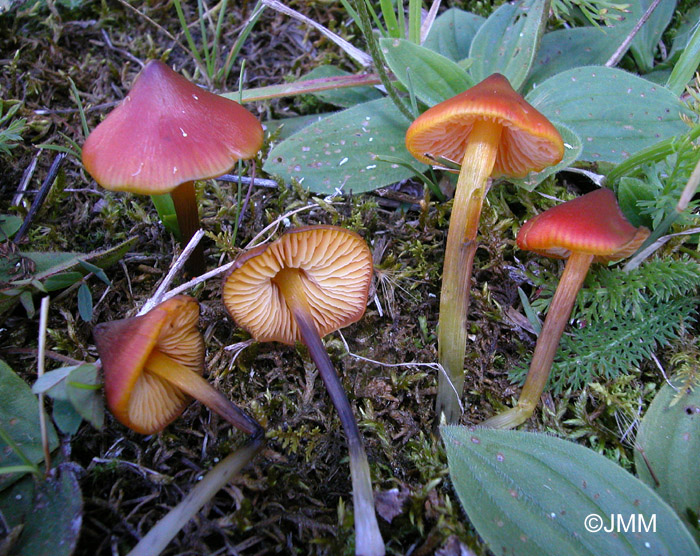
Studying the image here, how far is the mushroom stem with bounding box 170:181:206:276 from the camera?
1.85 meters

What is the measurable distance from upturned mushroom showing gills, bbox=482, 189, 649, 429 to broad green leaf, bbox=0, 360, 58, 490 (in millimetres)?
1582

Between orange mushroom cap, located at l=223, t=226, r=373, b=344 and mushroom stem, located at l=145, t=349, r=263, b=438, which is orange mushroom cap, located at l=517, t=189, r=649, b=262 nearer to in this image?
orange mushroom cap, located at l=223, t=226, r=373, b=344

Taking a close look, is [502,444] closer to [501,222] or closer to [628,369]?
[628,369]

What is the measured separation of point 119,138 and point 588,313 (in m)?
1.90

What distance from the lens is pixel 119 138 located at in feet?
5.13

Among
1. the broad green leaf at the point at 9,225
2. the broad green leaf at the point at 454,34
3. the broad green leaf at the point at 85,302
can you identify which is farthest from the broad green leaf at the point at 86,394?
the broad green leaf at the point at 454,34

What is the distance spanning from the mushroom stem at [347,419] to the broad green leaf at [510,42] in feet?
4.66

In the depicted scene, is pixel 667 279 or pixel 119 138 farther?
pixel 667 279

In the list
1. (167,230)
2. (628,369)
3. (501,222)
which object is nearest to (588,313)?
(628,369)

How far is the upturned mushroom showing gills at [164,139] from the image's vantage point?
1502mm

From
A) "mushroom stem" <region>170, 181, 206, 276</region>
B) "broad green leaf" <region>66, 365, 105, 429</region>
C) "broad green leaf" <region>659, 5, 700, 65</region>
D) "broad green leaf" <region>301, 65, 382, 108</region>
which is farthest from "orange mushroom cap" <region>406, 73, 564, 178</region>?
"broad green leaf" <region>66, 365, 105, 429</region>

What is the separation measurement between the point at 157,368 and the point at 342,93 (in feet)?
5.78

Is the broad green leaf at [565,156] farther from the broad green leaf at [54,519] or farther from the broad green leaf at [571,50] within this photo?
the broad green leaf at [54,519]

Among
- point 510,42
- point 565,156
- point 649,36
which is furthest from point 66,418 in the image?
point 649,36
